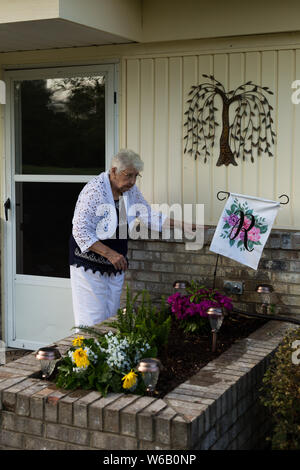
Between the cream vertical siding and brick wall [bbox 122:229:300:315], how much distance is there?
208mm

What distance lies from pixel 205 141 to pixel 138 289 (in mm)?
1456

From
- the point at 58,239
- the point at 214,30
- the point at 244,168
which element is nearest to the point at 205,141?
the point at 244,168

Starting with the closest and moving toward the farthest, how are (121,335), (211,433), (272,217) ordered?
(211,433) → (121,335) → (272,217)

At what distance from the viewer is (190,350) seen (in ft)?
16.3

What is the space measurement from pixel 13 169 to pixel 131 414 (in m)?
3.92

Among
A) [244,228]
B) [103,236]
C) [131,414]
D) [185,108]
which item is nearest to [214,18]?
[185,108]

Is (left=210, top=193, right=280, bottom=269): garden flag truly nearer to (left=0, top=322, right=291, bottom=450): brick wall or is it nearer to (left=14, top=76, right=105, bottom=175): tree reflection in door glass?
(left=0, top=322, right=291, bottom=450): brick wall

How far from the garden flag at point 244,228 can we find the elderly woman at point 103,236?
2.38ft

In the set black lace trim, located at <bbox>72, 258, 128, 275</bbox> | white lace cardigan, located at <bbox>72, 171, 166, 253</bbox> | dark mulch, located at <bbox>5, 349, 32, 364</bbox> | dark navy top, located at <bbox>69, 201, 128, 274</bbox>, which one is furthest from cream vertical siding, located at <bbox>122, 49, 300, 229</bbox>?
dark mulch, located at <bbox>5, 349, 32, 364</bbox>

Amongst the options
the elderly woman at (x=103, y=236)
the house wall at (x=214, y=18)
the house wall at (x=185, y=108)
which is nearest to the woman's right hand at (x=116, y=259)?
the elderly woman at (x=103, y=236)

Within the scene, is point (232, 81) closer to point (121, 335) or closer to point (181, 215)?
point (181, 215)

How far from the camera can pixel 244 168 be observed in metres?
5.93

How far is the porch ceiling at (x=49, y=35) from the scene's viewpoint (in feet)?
17.7
